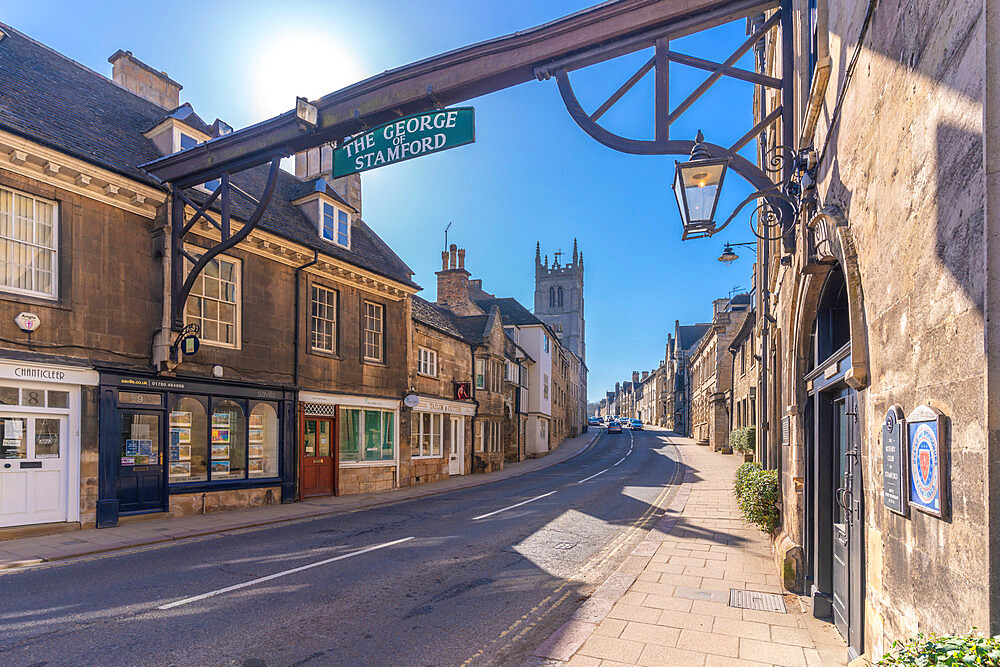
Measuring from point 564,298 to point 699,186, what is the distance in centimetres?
8782

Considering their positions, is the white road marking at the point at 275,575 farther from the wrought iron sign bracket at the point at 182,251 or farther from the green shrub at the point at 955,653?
the green shrub at the point at 955,653

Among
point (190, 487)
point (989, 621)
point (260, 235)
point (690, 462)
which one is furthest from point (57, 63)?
point (690, 462)

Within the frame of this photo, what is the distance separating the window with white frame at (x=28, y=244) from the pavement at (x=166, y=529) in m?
4.45

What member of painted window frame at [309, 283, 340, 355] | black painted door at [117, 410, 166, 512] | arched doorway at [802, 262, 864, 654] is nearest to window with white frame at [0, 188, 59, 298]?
black painted door at [117, 410, 166, 512]

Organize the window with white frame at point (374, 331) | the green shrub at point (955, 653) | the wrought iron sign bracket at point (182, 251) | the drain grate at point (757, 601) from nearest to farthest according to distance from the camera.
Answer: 1. the green shrub at point (955, 653)
2. the drain grate at point (757, 601)
3. the wrought iron sign bracket at point (182, 251)
4. the window with white frame at point (374, 331)

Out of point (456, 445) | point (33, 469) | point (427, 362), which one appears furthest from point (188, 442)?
point (456, 445)

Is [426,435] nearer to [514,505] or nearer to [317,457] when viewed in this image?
[317,457]

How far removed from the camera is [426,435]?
2342 centimetres

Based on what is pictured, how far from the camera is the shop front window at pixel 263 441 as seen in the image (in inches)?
607

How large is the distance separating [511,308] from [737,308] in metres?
15.6

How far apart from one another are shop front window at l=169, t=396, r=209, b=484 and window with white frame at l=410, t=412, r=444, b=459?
8.68 meters

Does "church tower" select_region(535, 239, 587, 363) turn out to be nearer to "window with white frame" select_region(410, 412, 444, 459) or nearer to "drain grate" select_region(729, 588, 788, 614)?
"window with white frame" select_region(410, 412, 444, 459)

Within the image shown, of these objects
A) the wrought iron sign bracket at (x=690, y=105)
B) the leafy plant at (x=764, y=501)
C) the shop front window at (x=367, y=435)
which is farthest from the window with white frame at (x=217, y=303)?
the leafy plant at (x=764, y=501)

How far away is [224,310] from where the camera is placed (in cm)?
1495
